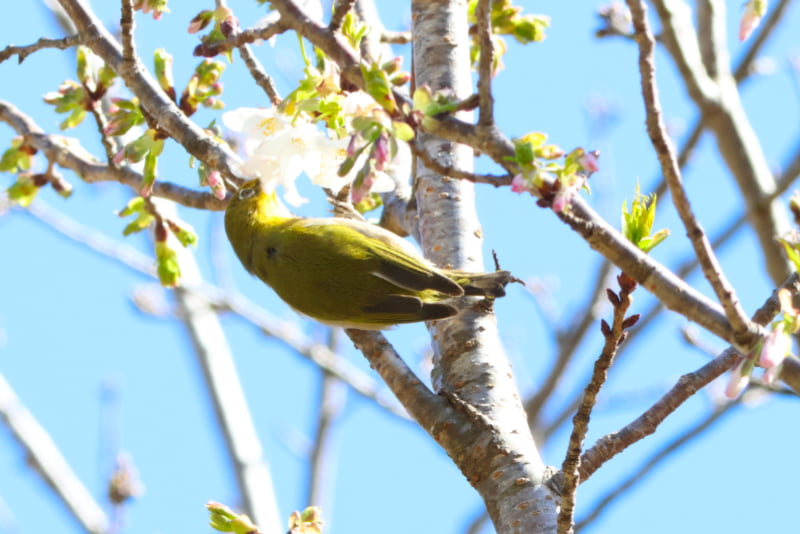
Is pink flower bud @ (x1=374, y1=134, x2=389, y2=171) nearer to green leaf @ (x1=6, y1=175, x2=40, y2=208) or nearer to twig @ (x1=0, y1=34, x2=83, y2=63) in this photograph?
twig @ (x1=0, y1=34, x2=83, y2=63)

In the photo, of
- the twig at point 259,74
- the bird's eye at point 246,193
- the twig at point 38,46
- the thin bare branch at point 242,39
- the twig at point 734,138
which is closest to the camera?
the thin bare branch at point 242,39

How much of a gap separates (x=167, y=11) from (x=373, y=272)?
4.38 ft

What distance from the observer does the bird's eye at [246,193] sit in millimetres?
3827

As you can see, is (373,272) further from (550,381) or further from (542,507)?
(550,381)

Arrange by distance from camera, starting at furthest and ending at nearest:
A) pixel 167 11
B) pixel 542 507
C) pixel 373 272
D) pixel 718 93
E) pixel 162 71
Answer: pixel 373 272
pixel 162 71
pixel 718 93
pixel 167 11
pixel 542 507

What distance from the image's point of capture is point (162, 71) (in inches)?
131

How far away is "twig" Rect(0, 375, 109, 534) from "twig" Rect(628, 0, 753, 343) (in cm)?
602

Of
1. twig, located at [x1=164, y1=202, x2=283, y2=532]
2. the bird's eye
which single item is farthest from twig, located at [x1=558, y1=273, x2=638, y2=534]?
twig, located at [x1=164, y1=202, x2=283, y2=532]

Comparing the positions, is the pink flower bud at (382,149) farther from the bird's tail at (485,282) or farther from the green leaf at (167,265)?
the green leaf at (167,265)

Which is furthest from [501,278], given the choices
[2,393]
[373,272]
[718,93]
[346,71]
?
[2,393]

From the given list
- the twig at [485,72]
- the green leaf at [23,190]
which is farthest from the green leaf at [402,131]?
the green leaf at [23,190]

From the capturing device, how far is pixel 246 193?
3891mm

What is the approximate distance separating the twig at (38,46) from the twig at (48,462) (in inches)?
181

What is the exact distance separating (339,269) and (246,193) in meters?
0.53
